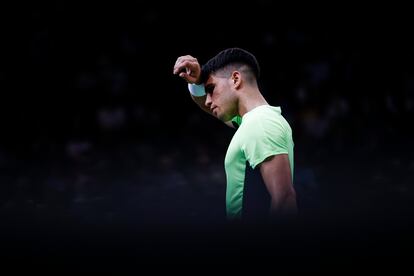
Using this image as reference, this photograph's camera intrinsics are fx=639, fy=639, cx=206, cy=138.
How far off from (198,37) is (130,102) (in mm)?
594

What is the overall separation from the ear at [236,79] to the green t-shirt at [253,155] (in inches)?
4.2

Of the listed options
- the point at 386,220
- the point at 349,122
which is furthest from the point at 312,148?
the point at 386,220

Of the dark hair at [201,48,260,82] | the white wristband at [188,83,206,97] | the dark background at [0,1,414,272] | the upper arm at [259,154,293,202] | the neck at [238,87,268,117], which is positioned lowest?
the upper arm at [259,154,293,202]

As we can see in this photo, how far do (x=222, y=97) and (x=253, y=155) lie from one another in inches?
9.4

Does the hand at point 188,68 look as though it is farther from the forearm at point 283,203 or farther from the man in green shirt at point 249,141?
the forearm at point 283,203

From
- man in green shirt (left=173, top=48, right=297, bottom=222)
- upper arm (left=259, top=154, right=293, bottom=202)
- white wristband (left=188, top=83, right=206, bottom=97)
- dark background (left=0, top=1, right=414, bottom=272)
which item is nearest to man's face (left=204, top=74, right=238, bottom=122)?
man in green shirt (left=173, top=48, right=297, bottom=222)

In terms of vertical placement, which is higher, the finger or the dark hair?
the dark hair

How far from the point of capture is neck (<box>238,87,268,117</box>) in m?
1.35

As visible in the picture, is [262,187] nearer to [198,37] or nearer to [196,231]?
[196,231]

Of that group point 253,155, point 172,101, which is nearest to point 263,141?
point 253,155

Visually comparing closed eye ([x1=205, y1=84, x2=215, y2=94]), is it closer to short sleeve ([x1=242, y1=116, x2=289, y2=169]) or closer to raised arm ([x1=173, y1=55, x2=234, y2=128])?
raised arm ([x1=173, y1=55, x2=234, y2=128])

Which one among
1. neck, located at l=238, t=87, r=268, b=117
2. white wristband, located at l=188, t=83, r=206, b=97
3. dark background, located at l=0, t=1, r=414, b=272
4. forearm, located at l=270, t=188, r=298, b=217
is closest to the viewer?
forearm, located at l=270, t=188, r=298, b=217

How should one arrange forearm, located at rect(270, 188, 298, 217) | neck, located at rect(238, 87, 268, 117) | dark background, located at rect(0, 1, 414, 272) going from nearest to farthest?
forearm, located at rect(270, 188, 298, 217)
neck, located at rect(238, 87, 268, 117)
dark background, located at rect(0, 1, 414, 272)

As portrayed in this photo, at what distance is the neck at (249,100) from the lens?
135 centimetres
